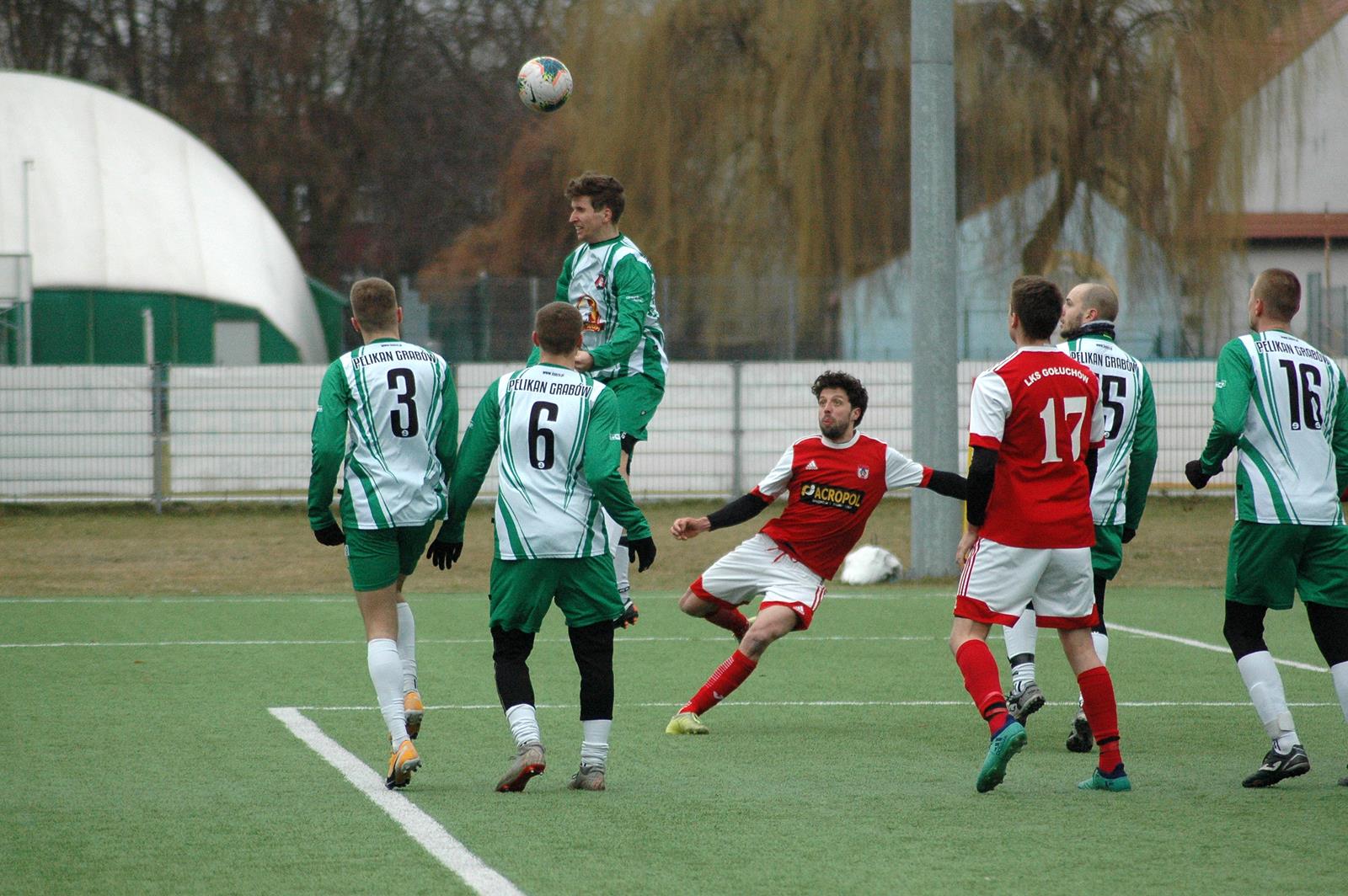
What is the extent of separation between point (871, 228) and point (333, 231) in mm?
Result: 29764

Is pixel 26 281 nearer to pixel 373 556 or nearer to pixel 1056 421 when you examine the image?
pixel 373 556

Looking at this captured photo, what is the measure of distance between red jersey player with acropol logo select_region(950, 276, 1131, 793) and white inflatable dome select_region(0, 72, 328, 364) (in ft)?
116

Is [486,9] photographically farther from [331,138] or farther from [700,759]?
[700,759]

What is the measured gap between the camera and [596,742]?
623cm

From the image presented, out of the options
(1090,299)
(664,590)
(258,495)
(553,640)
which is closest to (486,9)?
(258,495)

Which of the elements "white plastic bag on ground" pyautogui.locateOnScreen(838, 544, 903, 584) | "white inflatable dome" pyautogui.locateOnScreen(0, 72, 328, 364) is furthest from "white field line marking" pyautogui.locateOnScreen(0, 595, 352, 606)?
"white inflatable dome" pyautogui.locateOnScreen(0, 72, 328, 364)

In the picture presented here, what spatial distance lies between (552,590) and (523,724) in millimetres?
502

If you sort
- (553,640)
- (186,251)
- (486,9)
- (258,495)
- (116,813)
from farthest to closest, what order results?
(486,9), (186,251), (258,495), (553,640), (116,813)

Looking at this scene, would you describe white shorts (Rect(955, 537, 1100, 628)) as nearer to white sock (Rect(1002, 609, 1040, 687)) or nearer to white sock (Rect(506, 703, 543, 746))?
white sock (Rect(1002, 609, 1040, 687))

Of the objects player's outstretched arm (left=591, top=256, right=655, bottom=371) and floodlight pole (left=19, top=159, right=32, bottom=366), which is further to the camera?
floodlight pole (left=19, top=159, right=32, bottom=366)

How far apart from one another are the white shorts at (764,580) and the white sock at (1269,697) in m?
1.93

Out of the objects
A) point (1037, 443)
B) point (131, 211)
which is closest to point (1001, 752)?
point (1037, 443)

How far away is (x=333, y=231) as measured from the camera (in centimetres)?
5153

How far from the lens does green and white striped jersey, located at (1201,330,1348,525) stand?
6480 mm
